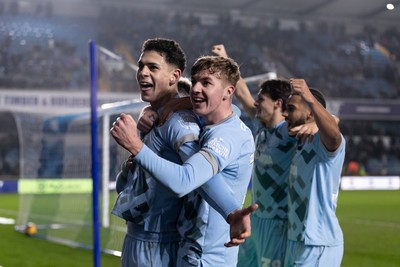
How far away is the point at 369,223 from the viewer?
15.3m

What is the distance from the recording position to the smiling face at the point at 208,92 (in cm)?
287

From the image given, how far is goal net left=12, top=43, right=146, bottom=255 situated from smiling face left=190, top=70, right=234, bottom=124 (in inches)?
260

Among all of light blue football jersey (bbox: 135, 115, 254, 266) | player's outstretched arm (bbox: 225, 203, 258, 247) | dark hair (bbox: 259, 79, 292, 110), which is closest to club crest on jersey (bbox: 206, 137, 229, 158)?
light blue football jersey (bbox: 135, 115, 254, 266)

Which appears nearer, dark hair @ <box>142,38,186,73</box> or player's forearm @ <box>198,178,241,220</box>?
player's forearm @ <box>198,178,241,220</box>

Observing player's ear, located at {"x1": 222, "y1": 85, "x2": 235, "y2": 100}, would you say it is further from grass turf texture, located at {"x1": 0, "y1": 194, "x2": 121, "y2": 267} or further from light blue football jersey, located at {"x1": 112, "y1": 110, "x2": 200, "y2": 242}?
grass turf texture, located at {"x1": 0, "y1": 194, "x2": 121, "y2": 267}

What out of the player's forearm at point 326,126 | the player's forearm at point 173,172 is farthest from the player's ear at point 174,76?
the player's forearm at point 326,126

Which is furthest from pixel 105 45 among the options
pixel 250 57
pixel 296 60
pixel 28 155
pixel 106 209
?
pixel 106 209

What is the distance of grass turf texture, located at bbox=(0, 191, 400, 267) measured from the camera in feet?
30.4

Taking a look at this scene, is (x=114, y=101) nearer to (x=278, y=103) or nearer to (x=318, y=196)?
(x=278, y=103)

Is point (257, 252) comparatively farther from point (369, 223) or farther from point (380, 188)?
point (380, 188)

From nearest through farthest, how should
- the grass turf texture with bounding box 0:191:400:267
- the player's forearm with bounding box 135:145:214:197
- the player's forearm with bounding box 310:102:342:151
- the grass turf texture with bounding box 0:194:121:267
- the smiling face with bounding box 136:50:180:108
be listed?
the player's forearm with bounding box 135:145:214:197
the smiling face with bounding box 136:50:180:108
the player's forearm with bounding box 310:102:342:151
the grass turf texture with bounding box 0:194:121:267
the grass turf texture with bounding box 0:191:400:267

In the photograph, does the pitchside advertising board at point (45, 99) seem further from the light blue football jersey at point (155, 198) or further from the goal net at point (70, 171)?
the light blue football jersey at point (155, 198)

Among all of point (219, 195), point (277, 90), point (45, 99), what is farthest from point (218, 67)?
point (45, 99)

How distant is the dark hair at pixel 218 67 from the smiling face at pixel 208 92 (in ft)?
0.05
